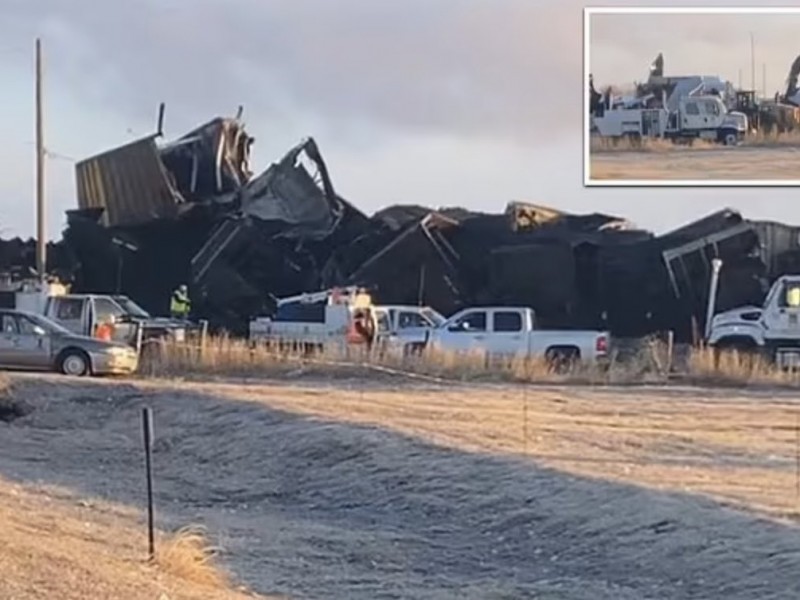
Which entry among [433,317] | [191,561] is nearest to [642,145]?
[433,317]

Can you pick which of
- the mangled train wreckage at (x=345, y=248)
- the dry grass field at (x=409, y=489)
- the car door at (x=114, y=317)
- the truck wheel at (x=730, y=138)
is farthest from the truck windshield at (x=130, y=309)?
the truck wheel at (x=730, y=138)

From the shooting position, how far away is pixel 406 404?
2666 cm

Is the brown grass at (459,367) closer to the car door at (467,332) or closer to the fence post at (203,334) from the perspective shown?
the fence post at (203,334)

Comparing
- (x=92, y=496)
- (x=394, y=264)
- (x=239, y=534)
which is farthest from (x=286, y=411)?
(x=394, y=264)

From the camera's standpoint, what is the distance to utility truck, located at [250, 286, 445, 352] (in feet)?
121

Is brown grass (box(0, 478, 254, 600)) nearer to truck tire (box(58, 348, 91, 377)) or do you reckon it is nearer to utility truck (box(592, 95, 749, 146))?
truck tire (box(58, 348, 91, 377))

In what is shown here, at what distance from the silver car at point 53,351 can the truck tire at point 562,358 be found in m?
7.92

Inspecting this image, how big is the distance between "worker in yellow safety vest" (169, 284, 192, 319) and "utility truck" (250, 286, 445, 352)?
2104 mm

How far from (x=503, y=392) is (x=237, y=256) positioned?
15.8m

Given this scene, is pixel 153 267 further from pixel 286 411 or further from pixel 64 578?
pixel 64 578

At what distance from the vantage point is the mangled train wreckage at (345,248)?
141 feet

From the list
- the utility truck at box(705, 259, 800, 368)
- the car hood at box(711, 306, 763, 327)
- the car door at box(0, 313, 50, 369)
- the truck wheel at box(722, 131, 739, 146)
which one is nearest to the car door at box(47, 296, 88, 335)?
the car door at box(0, 313, 50, 369)

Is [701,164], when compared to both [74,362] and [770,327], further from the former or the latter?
[74,362]

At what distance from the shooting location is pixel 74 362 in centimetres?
3306
